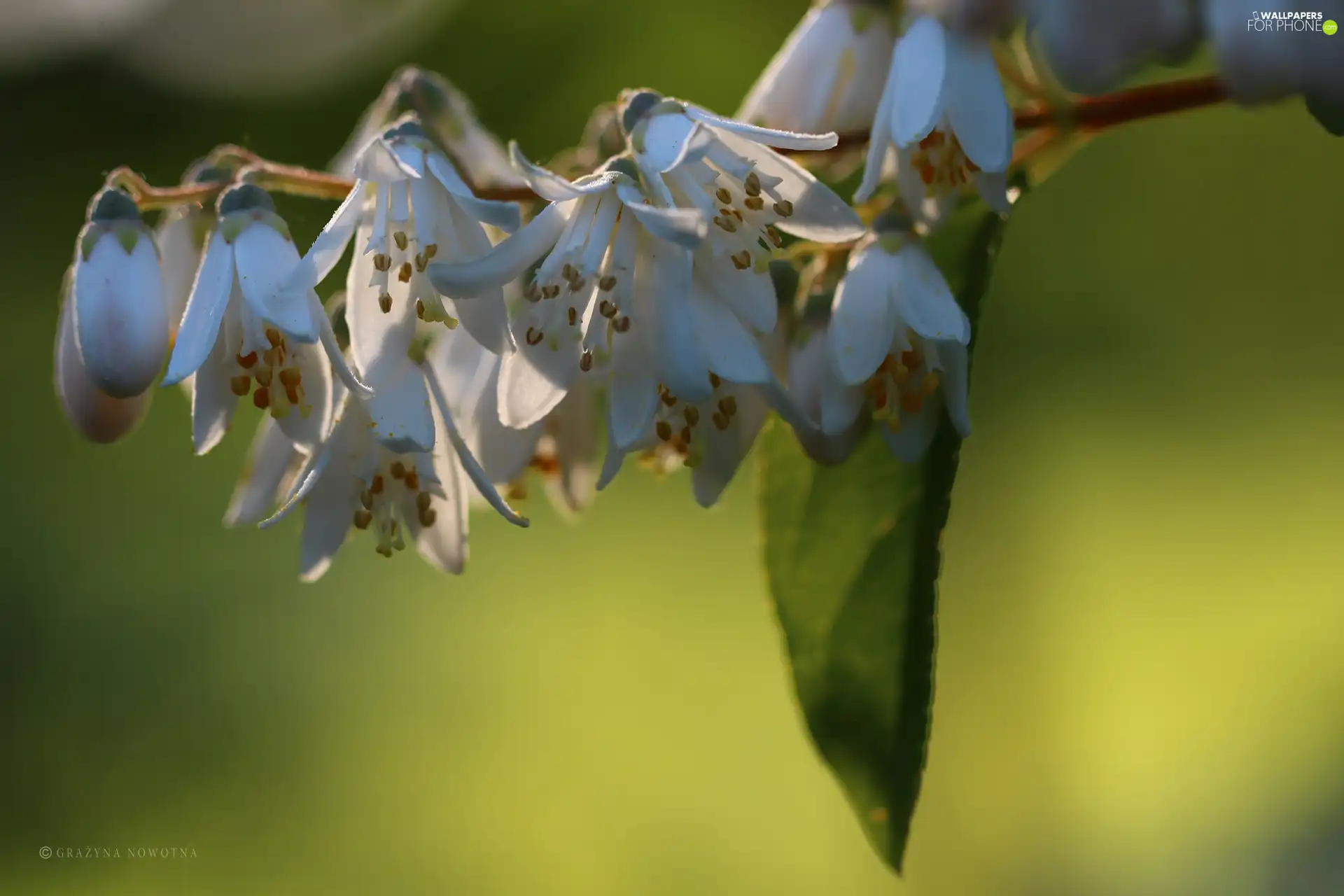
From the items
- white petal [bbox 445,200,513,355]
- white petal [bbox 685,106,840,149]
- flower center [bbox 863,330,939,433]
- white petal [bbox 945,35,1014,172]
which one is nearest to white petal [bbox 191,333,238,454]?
white petal [bbox 445,200,513,355]

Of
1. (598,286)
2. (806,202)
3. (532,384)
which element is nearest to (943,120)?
(806,202)

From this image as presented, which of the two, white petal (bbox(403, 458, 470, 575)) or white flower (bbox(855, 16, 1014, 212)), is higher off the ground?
white flower (bbox(855, 16, 1014, 212))

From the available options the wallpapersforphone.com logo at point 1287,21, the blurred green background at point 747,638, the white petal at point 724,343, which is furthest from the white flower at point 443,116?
the blurred green background at point 747,638

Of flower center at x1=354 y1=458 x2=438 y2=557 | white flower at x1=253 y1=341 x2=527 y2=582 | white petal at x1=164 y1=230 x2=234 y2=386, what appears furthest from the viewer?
flower center at x1=354 y1=458 x2=438 y2=557

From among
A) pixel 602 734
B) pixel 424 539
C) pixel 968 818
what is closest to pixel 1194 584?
pixel 968 818

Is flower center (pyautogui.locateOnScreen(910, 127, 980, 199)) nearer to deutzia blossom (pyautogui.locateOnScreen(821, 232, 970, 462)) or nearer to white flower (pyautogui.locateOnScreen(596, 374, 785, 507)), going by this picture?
deutzia blossom (pyautogui.locateOnScreen(821, 232, 970, 462))

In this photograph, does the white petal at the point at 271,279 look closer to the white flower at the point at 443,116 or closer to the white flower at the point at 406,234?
the white flower at the point at 406,234
